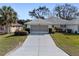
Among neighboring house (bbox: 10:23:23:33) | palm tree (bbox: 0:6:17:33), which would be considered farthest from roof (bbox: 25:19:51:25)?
palm tree (bbox: 0:6:17:33)

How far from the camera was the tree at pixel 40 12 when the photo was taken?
59.9 ft

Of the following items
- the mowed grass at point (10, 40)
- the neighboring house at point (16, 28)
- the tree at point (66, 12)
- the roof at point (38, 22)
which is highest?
the tree at point (66, 12)

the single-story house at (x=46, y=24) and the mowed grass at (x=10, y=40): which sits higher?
the single-story house at (x=46, y=24)

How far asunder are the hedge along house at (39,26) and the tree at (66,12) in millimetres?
1037

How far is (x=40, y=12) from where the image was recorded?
1878 centimetres

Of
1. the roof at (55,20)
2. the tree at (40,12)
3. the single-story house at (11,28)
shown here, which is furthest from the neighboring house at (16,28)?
the roof at (55,20)

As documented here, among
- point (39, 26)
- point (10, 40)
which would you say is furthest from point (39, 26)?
point (10, 40)

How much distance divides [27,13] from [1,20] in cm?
291

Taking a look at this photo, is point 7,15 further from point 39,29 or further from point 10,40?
point 39,29

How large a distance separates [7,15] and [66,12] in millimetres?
5787

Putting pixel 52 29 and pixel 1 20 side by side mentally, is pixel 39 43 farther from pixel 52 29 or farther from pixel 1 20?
pixel 1 20

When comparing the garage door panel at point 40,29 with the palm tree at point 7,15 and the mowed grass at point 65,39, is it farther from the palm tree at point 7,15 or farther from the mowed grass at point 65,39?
the palm tree at point 7,15

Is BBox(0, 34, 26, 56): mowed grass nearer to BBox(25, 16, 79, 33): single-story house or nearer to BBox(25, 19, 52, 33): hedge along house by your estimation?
BBox(25, 19, 52, 33): hedge along house

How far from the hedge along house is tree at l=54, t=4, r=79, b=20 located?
1037 millimetres
